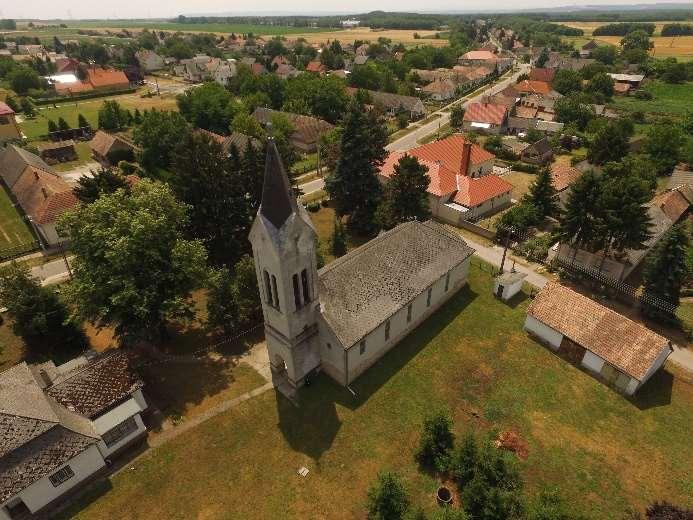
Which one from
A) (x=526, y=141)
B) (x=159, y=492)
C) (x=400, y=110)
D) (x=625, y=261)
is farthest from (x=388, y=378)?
(x=400, y=110)

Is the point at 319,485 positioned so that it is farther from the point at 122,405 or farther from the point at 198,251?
the point at 198,251

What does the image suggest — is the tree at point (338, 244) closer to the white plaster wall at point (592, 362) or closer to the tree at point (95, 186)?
the tree at point (95, 186)

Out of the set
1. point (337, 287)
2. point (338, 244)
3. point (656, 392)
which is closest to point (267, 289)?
point (337, 287)

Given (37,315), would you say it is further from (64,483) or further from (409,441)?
(409,441)

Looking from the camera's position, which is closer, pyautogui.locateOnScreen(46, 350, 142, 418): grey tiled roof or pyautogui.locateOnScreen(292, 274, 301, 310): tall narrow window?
pyautogui.locateOnScreen(46, 350, 142, 418): grey tiled roof

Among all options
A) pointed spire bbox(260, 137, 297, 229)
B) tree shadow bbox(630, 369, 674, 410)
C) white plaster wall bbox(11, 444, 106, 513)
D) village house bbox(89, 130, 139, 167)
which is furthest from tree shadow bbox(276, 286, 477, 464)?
village house bbox(89, 130, 139, 167)

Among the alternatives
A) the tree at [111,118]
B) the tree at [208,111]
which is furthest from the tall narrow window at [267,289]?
the tree at [111,118]

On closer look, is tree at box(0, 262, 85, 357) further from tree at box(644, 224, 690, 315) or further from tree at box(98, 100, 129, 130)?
tree at box(98, 100, 129, 130)
